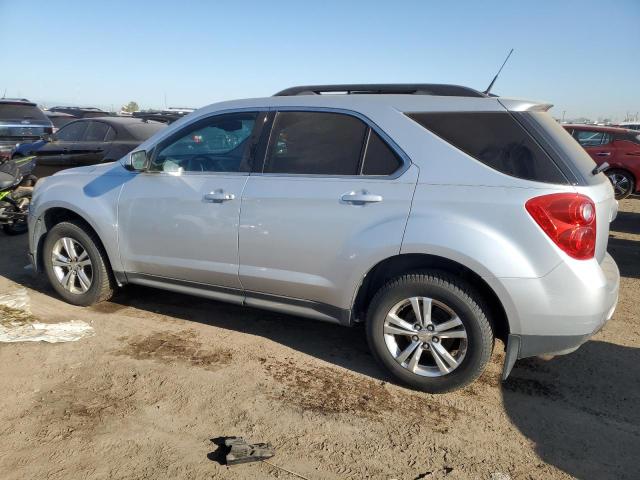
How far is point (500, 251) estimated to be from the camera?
111 inches

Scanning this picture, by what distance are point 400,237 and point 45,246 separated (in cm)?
330

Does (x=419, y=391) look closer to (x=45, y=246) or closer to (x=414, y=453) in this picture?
(x=414, y=453)

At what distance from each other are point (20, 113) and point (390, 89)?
10.4 metres

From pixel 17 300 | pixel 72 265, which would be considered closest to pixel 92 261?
pixel 72 265

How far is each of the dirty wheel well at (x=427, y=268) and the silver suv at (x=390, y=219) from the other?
12 mm

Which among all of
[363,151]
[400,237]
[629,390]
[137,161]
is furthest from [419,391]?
[137,161]

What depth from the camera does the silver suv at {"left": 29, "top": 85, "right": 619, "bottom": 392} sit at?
2803 mm

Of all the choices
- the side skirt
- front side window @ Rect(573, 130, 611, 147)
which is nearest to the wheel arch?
the side skirt

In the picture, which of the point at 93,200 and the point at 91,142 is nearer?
the point at 93,200

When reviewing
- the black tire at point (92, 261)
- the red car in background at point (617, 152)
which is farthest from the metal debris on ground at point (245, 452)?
the red car in background at point (617, 152)

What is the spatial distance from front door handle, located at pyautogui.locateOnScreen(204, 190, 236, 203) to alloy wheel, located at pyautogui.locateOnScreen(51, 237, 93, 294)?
143 centimetres

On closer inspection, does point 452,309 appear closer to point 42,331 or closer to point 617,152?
point 42,331

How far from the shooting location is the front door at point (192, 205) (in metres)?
3.63

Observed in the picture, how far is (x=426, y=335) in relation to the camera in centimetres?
312
